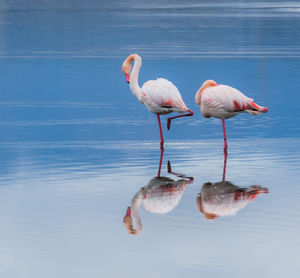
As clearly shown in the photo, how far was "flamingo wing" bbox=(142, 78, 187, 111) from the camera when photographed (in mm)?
13289

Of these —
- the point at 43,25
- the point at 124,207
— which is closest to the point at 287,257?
the point at 124,207

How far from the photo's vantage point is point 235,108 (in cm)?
1304

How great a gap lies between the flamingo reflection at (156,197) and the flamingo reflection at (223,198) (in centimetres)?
26

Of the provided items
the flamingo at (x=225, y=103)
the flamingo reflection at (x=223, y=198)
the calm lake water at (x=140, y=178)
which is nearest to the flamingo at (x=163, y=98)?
the flamingo at (x=225, y=103)

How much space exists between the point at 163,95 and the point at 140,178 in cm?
309

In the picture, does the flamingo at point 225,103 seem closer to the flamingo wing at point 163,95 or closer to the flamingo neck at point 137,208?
the flamingo wing at point 163,95

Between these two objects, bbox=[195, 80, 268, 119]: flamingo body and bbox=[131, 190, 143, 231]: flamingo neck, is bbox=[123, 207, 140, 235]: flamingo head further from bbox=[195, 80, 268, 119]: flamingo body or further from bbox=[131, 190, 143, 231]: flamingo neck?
bbox=[195, 80, 268, 119]: flamingo body

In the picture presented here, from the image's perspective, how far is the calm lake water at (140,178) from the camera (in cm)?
750

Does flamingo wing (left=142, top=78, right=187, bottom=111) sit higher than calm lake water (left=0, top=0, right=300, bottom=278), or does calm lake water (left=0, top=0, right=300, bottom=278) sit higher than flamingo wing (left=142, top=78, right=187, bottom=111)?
flamingo wing (left=142, top=78, right=187, bottom=111)

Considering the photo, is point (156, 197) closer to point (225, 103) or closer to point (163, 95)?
point (225, 103)

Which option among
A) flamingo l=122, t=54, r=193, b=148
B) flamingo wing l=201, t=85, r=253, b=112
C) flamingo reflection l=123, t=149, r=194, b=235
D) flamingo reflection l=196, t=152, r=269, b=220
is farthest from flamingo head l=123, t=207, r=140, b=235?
flamingo l=122, t=54, r=193, b=148

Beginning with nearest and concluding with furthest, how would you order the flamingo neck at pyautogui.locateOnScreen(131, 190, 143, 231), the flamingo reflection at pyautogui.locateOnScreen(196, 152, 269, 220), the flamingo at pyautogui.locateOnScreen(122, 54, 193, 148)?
the flamingo neck at pyautogui.locateOnScreen(131, 190, 143, 231) → the flamingo reflection at pyautogui.locateOnScreen(196, 152, 269, 220) → the flamingo at pyautogui.locateOnScreen(122, 54, 193, 148)

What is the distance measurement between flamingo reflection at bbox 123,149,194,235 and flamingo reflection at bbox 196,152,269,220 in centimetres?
26

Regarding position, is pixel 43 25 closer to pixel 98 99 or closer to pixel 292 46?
pixel 292 46
